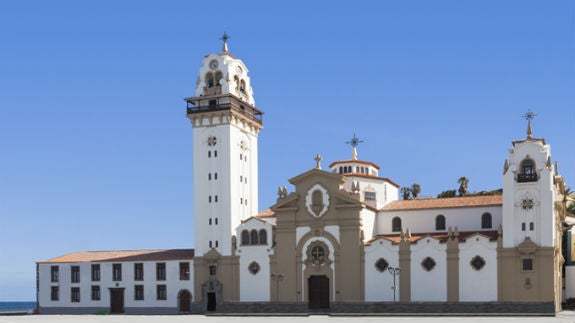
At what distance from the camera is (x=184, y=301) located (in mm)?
71688

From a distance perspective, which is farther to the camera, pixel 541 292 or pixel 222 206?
pixel 222 206

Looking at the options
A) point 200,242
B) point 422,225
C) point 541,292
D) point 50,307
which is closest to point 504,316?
point 541,292

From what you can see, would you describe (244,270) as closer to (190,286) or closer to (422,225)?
(190,286)

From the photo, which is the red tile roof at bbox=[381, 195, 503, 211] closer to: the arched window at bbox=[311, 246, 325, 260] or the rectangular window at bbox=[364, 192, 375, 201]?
the rectangular window at bbox=[364, 192, 375, 201]

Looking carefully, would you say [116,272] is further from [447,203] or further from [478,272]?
[478,272]

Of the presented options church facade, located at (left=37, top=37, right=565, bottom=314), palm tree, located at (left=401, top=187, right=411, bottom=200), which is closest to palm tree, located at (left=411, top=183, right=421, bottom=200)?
palm tree, located at (left=401, top=187, right=411, bottom=200)

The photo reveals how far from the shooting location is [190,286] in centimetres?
7138

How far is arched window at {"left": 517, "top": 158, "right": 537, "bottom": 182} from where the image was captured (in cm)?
6122

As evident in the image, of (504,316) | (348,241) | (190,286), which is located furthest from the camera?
(190,286)

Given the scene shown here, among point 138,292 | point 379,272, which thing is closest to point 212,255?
point 138,292

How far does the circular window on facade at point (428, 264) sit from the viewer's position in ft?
207

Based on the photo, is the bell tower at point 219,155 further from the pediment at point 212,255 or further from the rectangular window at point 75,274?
the rectangular window at point 75,274

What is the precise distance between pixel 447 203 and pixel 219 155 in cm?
2058

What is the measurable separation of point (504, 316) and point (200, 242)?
27.9m
